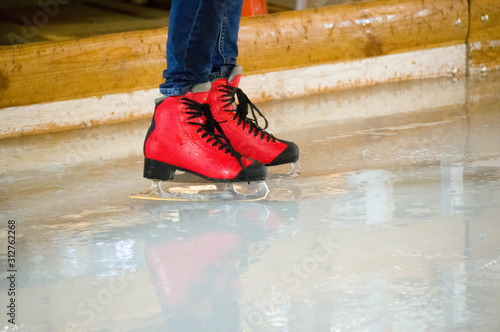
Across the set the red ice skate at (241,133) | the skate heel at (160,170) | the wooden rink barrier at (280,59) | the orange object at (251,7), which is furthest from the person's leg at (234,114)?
the orange object at (251,7)

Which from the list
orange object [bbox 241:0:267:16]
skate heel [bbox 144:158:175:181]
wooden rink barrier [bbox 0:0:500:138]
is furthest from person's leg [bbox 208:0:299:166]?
orange object [bbox 241:0:267:16]

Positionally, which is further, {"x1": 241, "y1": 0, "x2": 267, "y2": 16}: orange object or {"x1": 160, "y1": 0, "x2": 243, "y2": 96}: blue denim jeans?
{"x1": 241, "y1": 0, "x2": 267, "y2": 16}: orange object

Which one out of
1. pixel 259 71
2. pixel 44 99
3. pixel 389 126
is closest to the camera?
pixel 389 126

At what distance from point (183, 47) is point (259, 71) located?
0.94 meters

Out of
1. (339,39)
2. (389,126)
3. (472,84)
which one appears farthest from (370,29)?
(389,126)

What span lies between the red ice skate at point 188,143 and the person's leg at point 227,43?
8 cm

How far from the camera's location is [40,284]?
2.93ft

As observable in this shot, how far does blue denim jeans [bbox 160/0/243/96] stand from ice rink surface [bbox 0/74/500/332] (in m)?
0.25

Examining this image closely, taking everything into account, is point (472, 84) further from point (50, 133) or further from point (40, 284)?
point (40, 284)

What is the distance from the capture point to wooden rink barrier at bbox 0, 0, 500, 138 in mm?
1858

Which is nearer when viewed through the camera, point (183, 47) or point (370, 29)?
point (183, 47)

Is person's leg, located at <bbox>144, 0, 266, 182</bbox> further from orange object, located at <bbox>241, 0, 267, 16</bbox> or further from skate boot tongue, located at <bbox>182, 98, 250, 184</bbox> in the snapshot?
orange object, located at <bbox>241, 0, 267, 16</bbox>

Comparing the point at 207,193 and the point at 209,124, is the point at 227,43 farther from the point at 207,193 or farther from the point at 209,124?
the point at 207,193

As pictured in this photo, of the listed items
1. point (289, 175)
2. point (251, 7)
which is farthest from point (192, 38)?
point (251, 7)
